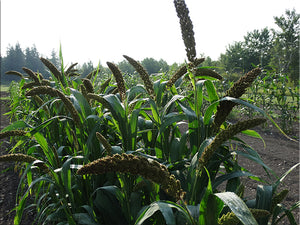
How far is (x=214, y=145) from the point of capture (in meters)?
0.65

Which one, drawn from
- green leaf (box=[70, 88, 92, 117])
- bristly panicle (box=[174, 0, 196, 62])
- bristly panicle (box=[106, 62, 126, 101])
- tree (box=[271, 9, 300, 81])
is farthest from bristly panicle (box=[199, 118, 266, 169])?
tree (box=[271, 9, 300, 81])

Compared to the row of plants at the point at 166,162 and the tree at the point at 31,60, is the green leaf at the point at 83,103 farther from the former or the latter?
the tree at the point at 31,60

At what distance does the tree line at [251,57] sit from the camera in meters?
12.0

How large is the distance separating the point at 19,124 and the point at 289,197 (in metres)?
2.59

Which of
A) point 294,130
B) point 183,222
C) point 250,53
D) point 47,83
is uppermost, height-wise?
point 250,53

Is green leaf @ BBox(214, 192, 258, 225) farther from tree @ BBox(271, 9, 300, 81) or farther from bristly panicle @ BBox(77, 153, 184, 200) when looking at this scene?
tree @ BBox(271, 9, 300, 81)

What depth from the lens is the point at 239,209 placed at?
616 millimetres

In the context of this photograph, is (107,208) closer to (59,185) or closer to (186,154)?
(59,185)

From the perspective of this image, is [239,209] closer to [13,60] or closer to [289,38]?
[289,38]

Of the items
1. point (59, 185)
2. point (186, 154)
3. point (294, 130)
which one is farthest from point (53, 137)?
point (294, 130)

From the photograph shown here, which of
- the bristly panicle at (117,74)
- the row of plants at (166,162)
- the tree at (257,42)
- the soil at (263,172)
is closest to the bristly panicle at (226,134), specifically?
the row of plants at (166,162)

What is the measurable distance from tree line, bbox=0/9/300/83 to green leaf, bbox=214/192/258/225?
0.59 metres

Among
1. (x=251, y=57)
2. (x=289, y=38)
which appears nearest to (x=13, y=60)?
(x=251, y=57)

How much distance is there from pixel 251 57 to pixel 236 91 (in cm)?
4606
